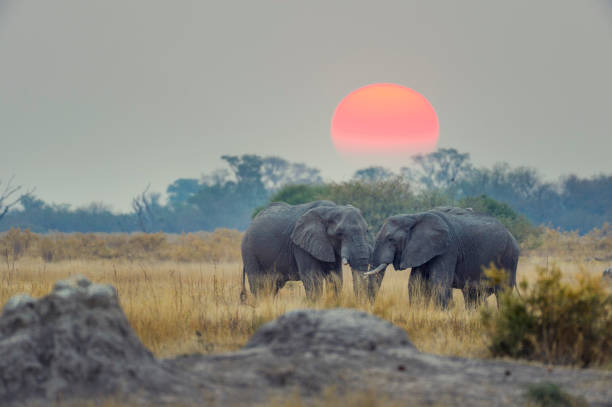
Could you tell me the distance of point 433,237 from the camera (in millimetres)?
12742

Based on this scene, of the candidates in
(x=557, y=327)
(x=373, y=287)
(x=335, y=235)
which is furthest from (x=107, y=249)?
(x=557, y=327)

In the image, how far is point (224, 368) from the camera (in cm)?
648

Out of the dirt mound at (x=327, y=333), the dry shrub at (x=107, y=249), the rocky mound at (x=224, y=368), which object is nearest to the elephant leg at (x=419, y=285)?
the dirt mound at (x=327, y=333)

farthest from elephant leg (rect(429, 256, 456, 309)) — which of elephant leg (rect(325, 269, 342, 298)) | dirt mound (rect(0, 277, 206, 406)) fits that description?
dirt mound (rect(0, 277, 206, 406))

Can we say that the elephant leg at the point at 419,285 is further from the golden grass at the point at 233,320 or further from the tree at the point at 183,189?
the tree at the point at 183,189

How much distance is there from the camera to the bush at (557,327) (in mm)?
7773

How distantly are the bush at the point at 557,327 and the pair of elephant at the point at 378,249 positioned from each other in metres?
4.19

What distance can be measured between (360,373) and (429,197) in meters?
25.2

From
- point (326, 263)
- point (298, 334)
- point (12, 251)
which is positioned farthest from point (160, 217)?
point (298, 334)

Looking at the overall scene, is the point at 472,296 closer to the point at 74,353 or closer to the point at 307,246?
the point at 307,246

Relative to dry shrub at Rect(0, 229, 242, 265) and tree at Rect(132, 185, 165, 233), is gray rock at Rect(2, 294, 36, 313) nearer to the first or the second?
dry shrub at Rect(0, 229, 242, 265)

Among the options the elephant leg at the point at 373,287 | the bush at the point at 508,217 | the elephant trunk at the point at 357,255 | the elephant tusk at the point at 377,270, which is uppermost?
the bush at the point at 508,217

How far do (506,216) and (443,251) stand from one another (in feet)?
62.2

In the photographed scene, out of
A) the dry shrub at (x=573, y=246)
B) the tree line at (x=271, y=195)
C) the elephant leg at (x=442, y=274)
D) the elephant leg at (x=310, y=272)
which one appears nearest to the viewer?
the elephant leg at (x=442, y=274)
